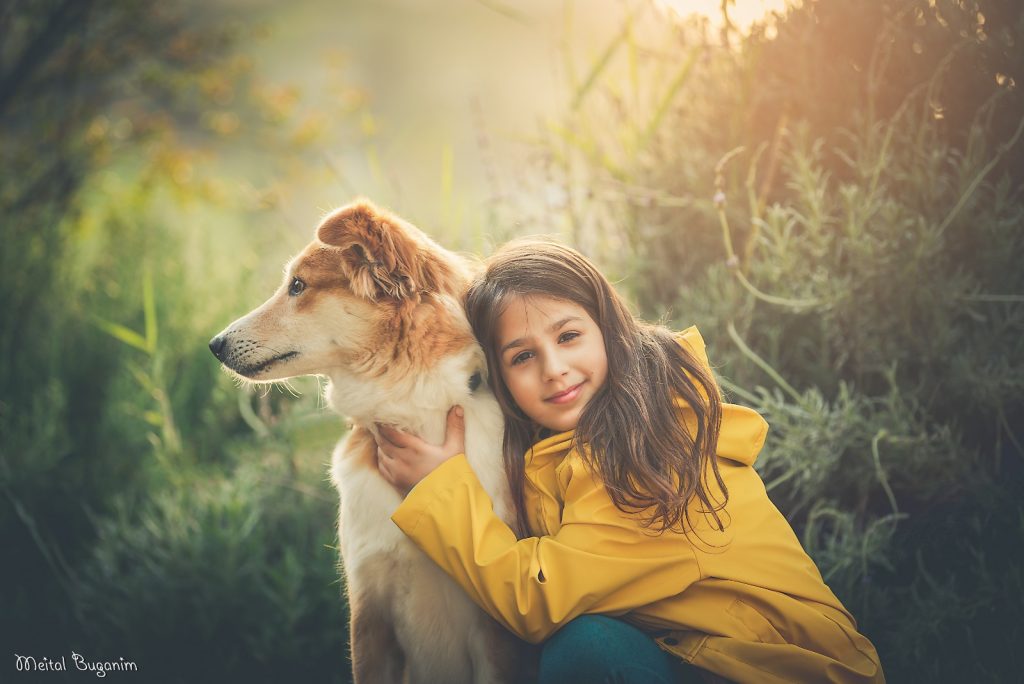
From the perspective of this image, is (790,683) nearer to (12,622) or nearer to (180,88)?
(12,622)

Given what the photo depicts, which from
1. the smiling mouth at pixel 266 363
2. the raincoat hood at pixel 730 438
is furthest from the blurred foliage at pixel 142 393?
the raincoat hood at pixel 730 438

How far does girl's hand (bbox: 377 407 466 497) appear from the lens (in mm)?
2043

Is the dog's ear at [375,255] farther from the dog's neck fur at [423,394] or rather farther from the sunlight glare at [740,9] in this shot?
the sunlight glare at [740,9]

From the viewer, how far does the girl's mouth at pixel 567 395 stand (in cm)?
207

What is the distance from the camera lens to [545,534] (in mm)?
2111

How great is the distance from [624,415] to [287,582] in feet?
Result: 5.62

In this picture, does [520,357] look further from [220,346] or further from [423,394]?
[220,346]

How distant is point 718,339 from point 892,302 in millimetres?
645

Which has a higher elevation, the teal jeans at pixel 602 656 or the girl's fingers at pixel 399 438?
the girl's fingers at pixel 399 438

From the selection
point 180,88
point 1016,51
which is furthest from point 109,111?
point 1016,51

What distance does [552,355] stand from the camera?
205 cm

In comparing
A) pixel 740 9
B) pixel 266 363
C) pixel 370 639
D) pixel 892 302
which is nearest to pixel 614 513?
pixel 370 639

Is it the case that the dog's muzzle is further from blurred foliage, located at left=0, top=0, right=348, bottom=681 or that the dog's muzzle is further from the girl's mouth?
the girl's mouth

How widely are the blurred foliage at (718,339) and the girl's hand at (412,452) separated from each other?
1.06 m
